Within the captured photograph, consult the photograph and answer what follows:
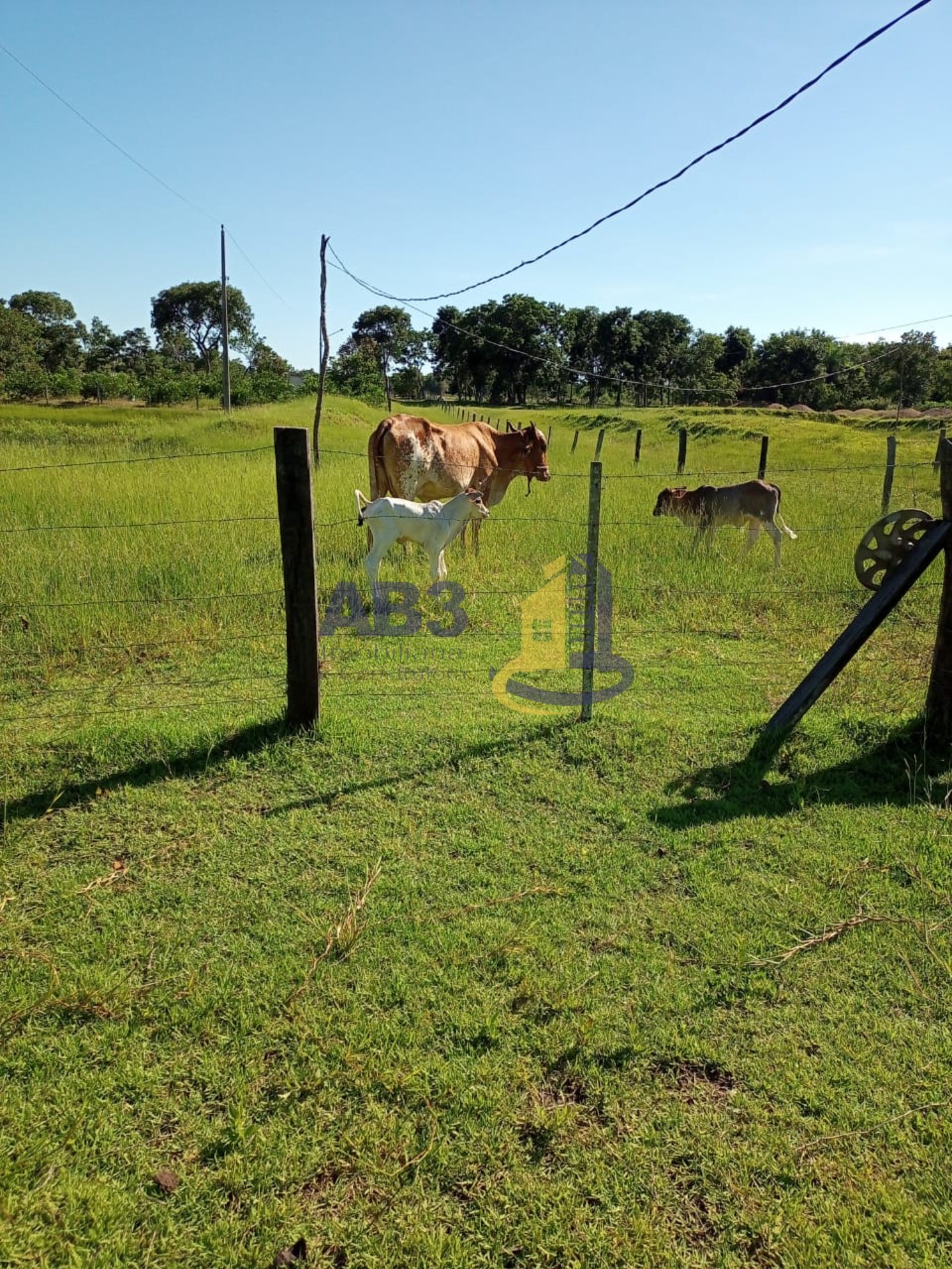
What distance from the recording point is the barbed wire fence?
4.55 meters

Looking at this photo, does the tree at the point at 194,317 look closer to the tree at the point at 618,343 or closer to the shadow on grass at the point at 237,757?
the tree at the point at 618,343

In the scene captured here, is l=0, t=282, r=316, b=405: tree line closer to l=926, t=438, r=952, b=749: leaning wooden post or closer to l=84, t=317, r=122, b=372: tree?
l=84, t=317, r=122, b=372: tree

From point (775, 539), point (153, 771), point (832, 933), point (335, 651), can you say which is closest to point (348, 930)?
point (153, 771)

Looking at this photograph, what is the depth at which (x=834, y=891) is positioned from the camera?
10.1ft

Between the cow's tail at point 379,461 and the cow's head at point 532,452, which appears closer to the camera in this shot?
the cow's tail at point 379,461

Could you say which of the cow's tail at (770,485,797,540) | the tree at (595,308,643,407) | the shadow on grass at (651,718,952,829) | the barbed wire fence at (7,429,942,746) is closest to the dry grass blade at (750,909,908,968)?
the shadow on grass at (651,718,952,829)

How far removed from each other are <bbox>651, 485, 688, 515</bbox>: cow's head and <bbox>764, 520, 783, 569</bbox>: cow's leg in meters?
1.27

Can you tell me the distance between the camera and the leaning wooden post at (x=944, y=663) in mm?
4043

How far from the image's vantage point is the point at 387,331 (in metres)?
70.8

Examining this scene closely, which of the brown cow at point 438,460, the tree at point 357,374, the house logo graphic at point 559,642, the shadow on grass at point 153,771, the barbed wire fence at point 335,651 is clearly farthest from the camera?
the tree at point 357,374

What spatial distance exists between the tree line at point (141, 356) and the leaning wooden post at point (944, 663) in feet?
122

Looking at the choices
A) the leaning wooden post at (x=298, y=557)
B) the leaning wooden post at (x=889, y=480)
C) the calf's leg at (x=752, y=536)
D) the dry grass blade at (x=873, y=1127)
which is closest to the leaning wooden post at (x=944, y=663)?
the dry grass blade at (x=873, y=1127)

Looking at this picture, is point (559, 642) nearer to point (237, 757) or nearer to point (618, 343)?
point (237, 757)

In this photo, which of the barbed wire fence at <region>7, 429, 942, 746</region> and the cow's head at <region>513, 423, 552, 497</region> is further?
the cow's head at <region>513, 423, 552, 497</region>
